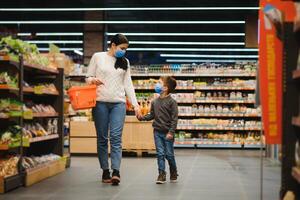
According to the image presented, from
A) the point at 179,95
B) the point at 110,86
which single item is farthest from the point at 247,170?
the point at 179,95

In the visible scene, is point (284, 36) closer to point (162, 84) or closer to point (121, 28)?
point (162, 84)

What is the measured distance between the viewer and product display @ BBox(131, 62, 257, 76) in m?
13.3

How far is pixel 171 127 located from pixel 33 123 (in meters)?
1.81

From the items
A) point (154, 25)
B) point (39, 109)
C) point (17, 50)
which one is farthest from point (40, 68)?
point (154, 25)

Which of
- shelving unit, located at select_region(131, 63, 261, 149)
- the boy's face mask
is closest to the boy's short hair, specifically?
the boy's face mask


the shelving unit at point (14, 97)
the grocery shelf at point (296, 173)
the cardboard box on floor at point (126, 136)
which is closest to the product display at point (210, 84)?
the cardboard box on floor at point (126, 136)

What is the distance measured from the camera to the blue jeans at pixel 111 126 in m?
6.17

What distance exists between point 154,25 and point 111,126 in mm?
14685

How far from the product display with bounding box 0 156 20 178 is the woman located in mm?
963

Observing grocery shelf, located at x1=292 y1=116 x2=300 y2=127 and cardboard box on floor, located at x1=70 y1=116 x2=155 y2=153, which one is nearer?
grocery shelf, located at x1=292 y1=116 x2=300 y2=127

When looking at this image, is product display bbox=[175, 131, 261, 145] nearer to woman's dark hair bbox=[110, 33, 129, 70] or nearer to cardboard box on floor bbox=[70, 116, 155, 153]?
cardboard box on floor bbox=[70, 116, 155, 153]

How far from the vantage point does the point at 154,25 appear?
20.6 m

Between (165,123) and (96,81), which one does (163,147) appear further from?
(96,81)

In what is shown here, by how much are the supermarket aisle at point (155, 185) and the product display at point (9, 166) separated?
0.67 feet
